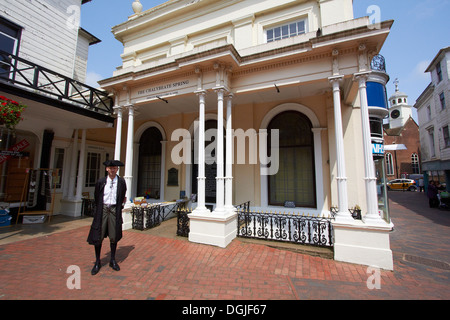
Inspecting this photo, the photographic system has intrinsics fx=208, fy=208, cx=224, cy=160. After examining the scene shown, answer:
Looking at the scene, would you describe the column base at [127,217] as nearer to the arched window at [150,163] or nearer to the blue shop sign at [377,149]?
the arched window at [150,163]

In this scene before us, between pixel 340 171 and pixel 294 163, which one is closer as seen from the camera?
pixel 340 171

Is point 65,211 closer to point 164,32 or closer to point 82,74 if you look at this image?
point 82,74

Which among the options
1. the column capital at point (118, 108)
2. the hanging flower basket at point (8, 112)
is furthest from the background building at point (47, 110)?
the hanging flower basket at point (8, 112)

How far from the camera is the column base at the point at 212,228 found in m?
5.71

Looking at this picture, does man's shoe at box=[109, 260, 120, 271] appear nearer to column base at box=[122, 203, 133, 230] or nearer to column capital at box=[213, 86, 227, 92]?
column base at box=[122, 203, 133, 230]

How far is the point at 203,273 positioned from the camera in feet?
13.7

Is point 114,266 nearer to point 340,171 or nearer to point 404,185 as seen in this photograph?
point 340,171

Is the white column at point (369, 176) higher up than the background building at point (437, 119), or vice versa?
the background building at point (437, 119)

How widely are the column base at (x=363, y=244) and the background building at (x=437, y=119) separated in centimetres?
2129

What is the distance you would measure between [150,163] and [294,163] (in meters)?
7.43

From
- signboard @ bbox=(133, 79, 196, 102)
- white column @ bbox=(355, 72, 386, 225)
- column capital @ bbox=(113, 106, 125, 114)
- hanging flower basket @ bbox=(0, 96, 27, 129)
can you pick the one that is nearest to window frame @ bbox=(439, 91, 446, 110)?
white column @ bbox=(355, 72, 386, 225)

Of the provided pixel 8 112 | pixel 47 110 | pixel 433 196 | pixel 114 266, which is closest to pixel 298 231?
pixel 114 266

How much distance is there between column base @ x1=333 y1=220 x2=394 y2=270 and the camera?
4.53 m
